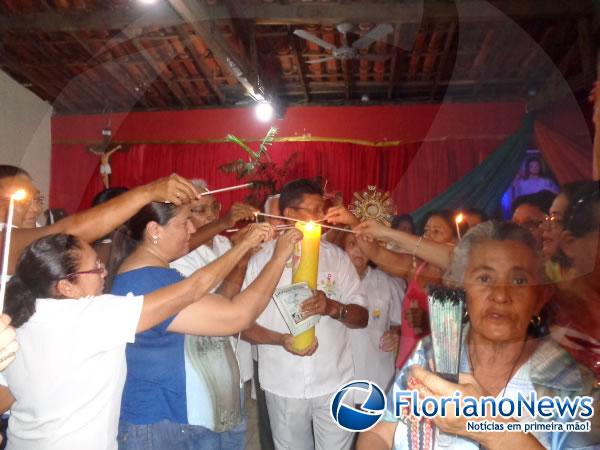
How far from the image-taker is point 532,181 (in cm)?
104

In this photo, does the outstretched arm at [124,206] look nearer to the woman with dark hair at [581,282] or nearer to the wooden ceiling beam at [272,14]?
the woman with dark hair at [581,282]

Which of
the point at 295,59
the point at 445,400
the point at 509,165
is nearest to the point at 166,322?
the point at 445,400

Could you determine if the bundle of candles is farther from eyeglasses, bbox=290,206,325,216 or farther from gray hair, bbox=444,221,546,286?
eyeglasses, bbox=290,206,325,216

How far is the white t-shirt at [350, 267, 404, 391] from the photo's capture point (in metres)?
2.15

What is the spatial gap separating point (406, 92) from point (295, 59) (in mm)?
1336

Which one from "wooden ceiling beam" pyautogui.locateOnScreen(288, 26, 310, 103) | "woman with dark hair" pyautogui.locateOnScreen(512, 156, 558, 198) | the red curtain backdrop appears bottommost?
"woman with dark hair" pyautogui.locateOnScreen(512, 156, 558, 198)

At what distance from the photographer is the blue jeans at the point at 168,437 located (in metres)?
1.41

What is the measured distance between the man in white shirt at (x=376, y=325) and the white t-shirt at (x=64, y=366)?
3.99 feet

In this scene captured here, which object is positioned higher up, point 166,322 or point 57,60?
point 57,60

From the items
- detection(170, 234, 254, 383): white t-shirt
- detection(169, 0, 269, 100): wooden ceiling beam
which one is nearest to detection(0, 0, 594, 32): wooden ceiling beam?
detection(169, 0, 269, 100): wooden ceiling beam

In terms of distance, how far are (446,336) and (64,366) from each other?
87cm

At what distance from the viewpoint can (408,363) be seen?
3.73 feet

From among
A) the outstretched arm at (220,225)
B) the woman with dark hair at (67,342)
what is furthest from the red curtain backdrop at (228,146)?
the woman with dark hair at (67,342)

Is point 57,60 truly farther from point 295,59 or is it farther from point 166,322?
point 166,322
